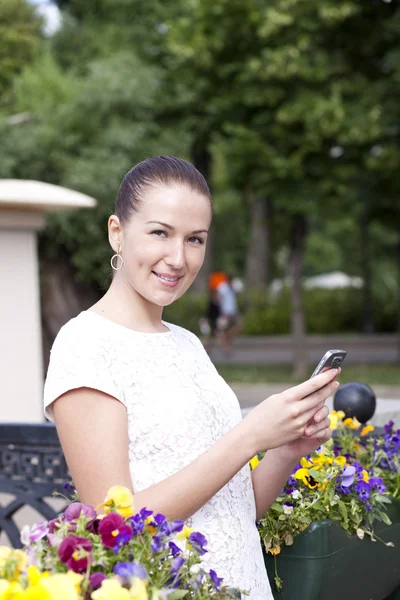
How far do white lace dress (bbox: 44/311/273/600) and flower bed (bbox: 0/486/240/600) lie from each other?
7.7 inches

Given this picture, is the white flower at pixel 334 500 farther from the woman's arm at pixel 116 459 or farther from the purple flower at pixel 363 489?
the woman's arm at pixel 116 459

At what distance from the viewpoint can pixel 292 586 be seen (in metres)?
2.29

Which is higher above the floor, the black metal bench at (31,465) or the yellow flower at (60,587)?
the yellow flower at (60,587)

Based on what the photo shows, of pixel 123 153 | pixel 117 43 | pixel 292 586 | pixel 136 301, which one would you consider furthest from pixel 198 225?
pixel 117 43

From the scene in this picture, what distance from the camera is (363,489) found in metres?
2.47

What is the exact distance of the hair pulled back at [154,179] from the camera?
Result: 5.98 ft

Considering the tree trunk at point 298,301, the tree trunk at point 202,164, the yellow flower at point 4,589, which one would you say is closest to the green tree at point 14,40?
the tree trunk at point 202,164

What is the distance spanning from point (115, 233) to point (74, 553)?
30.9 inches

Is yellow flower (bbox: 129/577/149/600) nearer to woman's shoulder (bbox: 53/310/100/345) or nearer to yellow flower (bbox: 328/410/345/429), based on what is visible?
woman's shoulder (bbox: 53/310/100/345)

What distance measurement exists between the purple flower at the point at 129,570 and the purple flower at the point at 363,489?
1.26 meters

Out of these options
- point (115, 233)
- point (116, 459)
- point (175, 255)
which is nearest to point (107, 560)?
point (116, 459)

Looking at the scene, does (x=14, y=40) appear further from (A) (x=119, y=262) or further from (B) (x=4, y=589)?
(B) (x=4, y=589)

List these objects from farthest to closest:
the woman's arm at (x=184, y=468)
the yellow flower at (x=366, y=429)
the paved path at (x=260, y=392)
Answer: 1. the paved path at (x=260, y=392)
2. the yellow flower at (x=366, y=429)
3. the woman's arm at (x=184, y=468)

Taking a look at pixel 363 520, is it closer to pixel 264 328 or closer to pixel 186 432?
pixel 186 432
